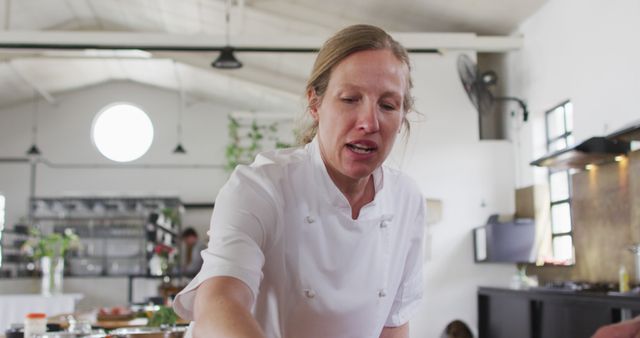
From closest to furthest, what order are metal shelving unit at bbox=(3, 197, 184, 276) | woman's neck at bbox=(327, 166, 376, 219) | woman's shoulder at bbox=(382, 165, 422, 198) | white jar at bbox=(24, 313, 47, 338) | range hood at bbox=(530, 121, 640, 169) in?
woman's neck at bbox=(327, 166, 376, 219) → woman's shoulder at bbox=(382, 165, 422, 198) → white jar at bbox=(24, 313, 47, 338) → range hood at bbox=(530, 121, 640, 169) → metal shelving unit at bbox=(3, 197, 184, 276)

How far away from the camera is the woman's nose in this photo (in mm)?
1192

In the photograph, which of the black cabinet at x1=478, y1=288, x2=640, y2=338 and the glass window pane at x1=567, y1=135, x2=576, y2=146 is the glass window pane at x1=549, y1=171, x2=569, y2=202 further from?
the black cabinet at x1=478, y1=288, x2=640, y2=338

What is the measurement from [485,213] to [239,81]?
6342 mm

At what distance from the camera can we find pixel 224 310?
108 centimetres

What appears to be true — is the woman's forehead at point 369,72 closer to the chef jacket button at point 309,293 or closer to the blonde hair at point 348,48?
the blonde hair at point 348,48

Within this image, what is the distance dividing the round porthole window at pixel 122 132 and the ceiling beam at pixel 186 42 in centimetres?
786

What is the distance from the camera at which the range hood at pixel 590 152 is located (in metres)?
6.57

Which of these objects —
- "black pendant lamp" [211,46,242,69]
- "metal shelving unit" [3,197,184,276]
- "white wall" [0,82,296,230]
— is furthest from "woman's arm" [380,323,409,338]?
"white wall" [0,82,296,230]

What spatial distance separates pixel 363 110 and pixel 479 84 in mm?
8219

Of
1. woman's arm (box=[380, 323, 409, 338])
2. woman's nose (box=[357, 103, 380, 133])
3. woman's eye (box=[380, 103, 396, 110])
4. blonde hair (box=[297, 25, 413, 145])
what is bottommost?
woman's arm (box=[380, 323, 409, 338])

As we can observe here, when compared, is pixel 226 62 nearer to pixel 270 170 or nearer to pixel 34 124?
pixel 270 170

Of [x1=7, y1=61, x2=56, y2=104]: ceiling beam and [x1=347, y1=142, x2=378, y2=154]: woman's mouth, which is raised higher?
[x1=7, y1=61, x2=56, y2=104]: ceiling beam

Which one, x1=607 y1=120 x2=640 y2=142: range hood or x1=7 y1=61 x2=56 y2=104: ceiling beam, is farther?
x1=7 y1=61 x2=56 y2=104: ceiling beam

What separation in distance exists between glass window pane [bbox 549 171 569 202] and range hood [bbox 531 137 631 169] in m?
1.27
